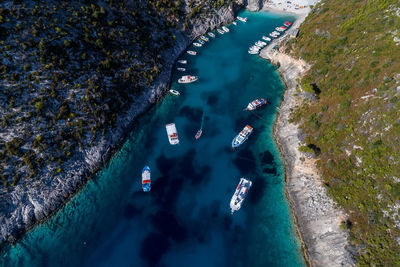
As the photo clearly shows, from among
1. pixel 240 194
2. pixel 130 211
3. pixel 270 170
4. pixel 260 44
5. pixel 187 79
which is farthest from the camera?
pixel 260 44

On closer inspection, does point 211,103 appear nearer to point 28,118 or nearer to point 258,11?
point 28,118

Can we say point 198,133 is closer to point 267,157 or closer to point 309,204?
point 267,157

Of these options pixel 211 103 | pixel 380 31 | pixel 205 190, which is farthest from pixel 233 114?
pixel 380 31

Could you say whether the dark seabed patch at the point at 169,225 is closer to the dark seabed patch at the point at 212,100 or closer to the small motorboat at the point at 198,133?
the small motorboat at the point at 198,133

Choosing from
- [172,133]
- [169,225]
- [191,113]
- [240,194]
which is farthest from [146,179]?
[191,113]

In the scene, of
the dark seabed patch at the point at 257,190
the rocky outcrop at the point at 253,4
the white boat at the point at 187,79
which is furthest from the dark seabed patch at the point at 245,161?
the rocky outcrop at the point at 253,4
